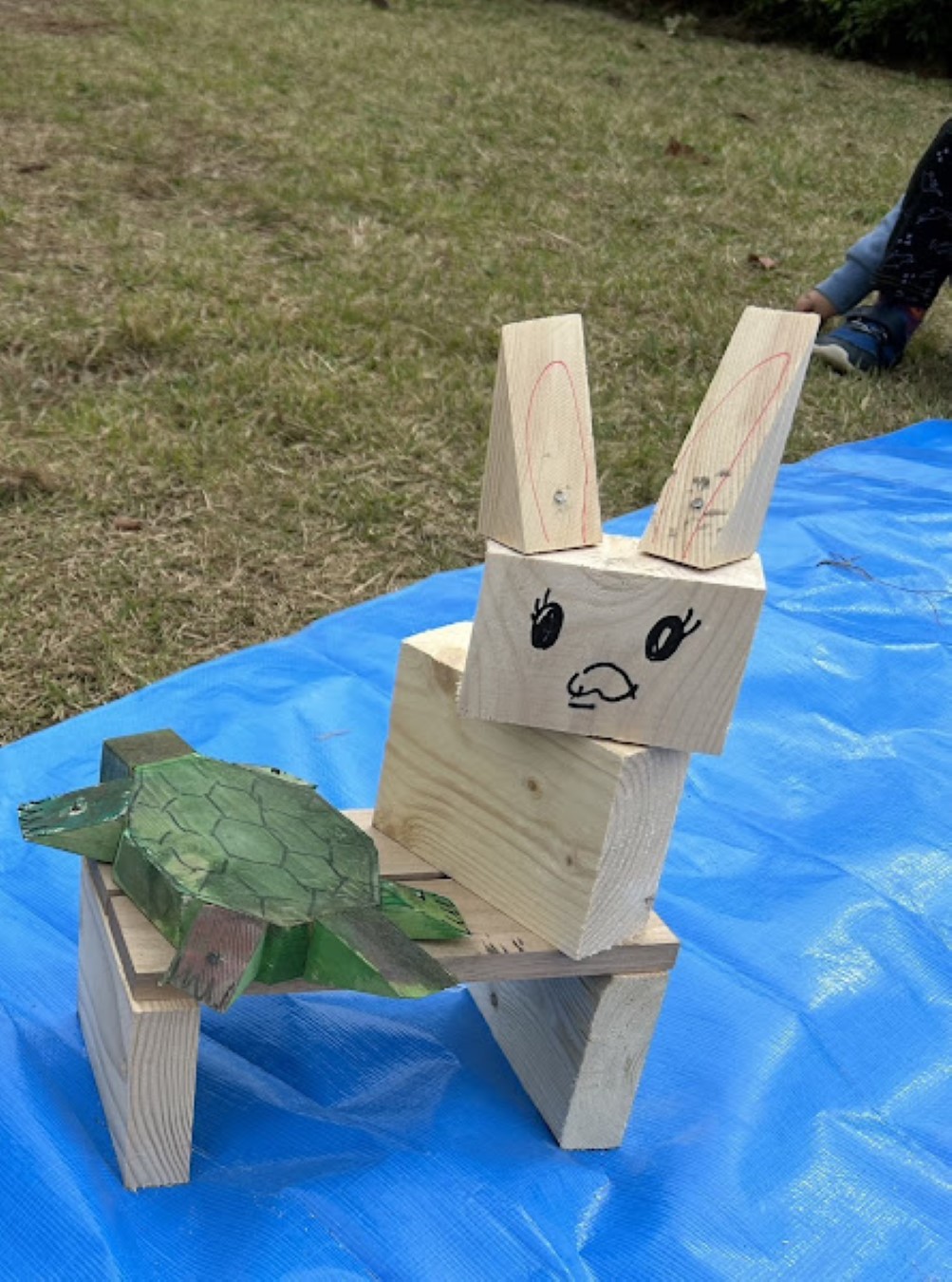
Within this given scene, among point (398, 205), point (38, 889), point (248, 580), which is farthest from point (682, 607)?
point (398, 205)

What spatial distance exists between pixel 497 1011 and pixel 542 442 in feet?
2.21

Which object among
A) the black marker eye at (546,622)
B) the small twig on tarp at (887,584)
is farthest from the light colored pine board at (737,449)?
the small twig on tarp at (887,584)

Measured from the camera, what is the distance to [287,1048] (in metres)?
1.49

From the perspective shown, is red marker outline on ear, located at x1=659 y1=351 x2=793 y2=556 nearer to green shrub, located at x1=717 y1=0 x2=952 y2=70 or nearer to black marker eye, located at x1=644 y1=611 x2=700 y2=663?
black marker eye, located at x1=644 y1=611 x2=700 y2=663

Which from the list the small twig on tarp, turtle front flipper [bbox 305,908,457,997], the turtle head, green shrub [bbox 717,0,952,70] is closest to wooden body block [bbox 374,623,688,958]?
turtle front flipper [bbox 305,908,457,997]

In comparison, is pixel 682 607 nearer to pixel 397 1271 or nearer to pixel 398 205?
pixel 397 1271

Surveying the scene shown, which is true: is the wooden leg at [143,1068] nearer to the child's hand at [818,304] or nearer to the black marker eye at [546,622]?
the black marker eye at [546,622]

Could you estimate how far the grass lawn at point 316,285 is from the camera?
2.56 m

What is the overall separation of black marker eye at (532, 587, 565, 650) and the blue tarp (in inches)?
20.9

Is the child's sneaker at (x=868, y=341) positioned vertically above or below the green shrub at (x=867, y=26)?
below

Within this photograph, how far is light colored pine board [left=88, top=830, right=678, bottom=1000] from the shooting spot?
127 centimetres

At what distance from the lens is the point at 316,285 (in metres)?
3.82

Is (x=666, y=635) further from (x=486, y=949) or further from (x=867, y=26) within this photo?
(x=867, y=26)

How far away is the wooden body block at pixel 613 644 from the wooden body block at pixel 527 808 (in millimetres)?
45
